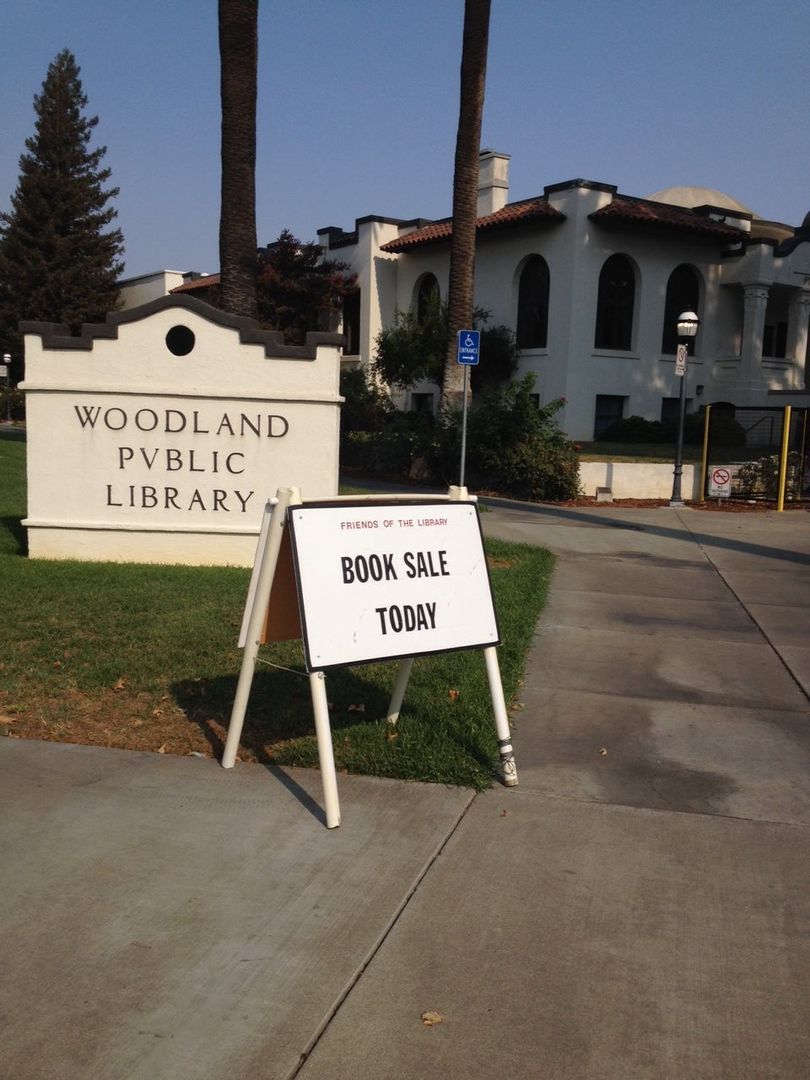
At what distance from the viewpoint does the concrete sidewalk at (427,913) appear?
2.83 metres

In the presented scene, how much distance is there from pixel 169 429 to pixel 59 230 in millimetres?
47033

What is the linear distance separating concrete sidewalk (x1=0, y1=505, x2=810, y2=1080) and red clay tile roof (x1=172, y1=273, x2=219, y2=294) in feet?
133

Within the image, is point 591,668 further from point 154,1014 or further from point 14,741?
point 154,1014

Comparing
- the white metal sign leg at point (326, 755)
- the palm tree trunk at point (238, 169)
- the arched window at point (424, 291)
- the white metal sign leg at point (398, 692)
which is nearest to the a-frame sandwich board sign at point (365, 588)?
the white metal sign leg at point (326, 755)

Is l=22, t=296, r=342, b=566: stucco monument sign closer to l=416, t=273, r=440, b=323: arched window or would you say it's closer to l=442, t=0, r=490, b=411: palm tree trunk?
l=442, t=0, r=490, b=411: palm tree trunk

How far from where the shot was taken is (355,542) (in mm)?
4496

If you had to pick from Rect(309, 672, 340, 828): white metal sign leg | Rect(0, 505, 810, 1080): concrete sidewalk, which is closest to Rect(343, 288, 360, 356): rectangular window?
Rect(0, 505, 810, 1080): concrete sidewalk

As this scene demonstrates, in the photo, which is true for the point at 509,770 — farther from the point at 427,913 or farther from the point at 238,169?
the point at 238,169

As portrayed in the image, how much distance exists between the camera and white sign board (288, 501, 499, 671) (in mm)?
4320

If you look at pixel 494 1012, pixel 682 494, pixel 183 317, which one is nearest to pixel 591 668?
pixel 494 1012

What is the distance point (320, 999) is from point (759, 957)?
4.69 ft

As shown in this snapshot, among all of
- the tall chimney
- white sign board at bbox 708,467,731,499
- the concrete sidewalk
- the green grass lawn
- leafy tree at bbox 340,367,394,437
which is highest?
the tall chimney

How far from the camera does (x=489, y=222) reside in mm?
29625

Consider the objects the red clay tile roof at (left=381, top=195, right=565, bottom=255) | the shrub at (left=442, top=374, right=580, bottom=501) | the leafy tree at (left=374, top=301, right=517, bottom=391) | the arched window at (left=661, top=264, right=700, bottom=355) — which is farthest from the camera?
the arched window at (left=661, top=264, right=700, bottom=355)
